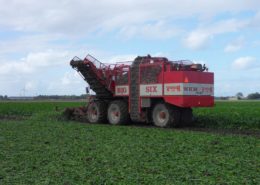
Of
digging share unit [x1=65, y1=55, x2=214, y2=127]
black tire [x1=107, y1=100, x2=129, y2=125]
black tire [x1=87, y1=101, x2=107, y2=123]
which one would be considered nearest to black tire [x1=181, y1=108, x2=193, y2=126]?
digging share unit [x1=65, y1=55, x2=214, y2=127]

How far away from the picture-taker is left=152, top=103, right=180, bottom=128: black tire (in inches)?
789

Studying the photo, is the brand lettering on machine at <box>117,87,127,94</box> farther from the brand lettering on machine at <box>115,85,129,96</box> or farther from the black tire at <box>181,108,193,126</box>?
the black tire at <box>181,108,193,126</box>

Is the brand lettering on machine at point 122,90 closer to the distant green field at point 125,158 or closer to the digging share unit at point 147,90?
the digging share unit at point 147,90

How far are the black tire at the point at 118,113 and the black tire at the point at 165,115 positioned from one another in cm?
203

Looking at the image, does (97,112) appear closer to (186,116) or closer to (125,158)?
(186,116)

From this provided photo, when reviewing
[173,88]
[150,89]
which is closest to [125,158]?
[173,88]

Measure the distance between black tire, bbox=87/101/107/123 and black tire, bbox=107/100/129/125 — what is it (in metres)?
0.50

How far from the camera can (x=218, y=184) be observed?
27.3ft

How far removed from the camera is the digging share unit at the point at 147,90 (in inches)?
769

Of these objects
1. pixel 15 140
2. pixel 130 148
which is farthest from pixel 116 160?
pixel 15 140

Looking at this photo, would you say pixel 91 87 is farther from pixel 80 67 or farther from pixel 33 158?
pixel 33 158

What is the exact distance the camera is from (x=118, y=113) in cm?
2273

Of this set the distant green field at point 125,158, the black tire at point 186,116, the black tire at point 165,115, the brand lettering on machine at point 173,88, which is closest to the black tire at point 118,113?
the black tire at point 165,115

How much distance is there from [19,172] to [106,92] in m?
14.3
